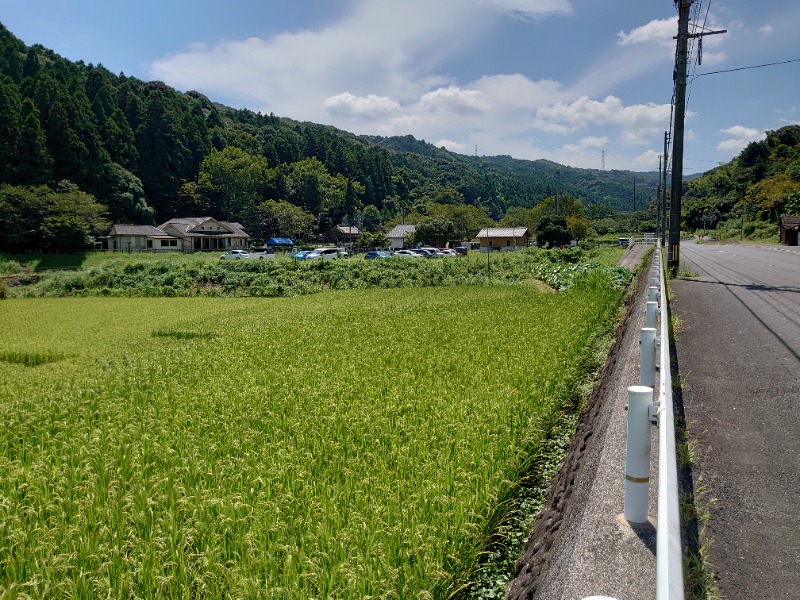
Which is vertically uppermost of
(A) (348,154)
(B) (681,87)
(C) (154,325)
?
(A) (348,154)

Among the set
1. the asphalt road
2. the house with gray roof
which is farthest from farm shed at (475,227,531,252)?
the asphalt road

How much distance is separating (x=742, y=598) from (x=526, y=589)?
0.96 meters

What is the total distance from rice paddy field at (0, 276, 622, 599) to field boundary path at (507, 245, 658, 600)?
1.18 feet

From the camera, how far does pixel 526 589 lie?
2.61m

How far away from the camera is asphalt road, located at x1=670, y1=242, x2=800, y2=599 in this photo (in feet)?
8.43

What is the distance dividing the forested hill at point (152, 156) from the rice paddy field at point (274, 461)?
171 feet

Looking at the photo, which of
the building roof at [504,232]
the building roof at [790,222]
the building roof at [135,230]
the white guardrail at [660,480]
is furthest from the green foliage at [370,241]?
the white guardrail at [660,480]

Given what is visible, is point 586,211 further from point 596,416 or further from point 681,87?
point 596,416

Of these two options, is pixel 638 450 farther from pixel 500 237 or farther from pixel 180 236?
pixel 500 237

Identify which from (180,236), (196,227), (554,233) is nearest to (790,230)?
(554,233)

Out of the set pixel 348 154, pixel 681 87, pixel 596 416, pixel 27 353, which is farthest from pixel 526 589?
pixel 348 154

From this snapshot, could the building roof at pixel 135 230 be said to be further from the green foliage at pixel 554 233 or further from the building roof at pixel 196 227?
the green foliage at pixel 554 233

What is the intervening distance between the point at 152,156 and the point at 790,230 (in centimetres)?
7209

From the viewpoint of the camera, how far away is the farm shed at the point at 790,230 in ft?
125
